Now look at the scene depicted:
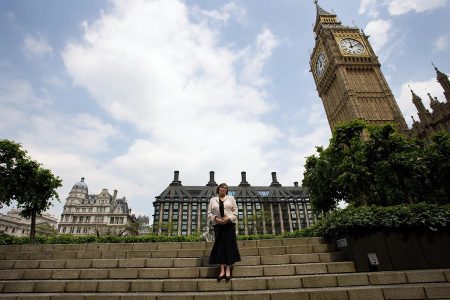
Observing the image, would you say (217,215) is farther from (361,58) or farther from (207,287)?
(361,58)

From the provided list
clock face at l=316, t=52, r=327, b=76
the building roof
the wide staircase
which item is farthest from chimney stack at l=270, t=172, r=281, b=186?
the wide staircase

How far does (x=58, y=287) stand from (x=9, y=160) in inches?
749

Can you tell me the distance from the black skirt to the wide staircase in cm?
42

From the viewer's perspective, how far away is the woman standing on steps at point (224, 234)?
18.4ft

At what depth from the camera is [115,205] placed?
76.6m

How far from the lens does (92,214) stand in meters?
71.9

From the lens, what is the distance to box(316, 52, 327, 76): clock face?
6158cm

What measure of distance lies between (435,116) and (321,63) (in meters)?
34.4

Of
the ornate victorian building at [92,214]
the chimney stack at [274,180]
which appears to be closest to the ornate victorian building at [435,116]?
the chimney stack at [274,180]

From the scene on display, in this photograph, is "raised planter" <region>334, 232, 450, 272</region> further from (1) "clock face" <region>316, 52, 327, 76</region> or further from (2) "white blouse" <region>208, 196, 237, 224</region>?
(1) "clock face" <region>316, 52, 327, 76</region>

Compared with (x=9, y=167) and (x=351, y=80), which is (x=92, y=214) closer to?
(x=9, y=167)

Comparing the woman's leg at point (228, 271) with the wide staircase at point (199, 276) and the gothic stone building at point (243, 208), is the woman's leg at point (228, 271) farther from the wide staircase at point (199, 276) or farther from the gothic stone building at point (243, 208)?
the gothic stone building at point (243, 208)

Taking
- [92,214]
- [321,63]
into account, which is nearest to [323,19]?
[321,63]

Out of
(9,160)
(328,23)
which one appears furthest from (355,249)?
(328,23)
